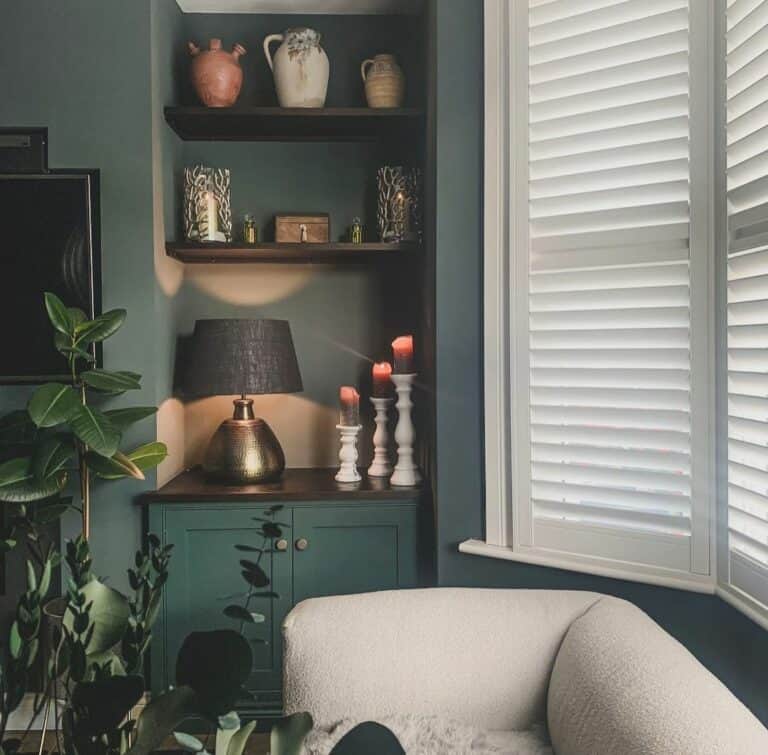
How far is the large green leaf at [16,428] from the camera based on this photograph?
2.45 meters

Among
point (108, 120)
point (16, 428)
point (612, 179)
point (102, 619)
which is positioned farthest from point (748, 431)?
point (108, 120)

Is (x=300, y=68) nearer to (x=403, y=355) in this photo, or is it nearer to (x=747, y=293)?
(x=403, y=355)

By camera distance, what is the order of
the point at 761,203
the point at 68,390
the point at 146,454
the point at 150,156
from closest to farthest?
the point at 761,203
the point at 68,390
the point at 146,454
the point at 150,156

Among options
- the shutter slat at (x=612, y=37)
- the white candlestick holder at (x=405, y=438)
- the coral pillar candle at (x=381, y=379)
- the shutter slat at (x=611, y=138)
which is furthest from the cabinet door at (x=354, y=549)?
the shutter slat at (x=612, y=37)

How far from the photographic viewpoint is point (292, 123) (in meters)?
2.91

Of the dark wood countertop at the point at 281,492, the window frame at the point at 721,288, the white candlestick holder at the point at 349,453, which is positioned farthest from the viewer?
the white candlestick holder at the point at 349,453

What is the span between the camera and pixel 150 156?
2.70 m

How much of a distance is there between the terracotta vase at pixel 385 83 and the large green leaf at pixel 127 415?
1372mm

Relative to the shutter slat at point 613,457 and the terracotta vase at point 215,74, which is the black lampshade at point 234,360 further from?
the shutter slat at point 613,457

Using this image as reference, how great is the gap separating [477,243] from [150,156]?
1162mm

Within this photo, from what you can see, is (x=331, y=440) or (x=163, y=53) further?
(x=331, y=440)

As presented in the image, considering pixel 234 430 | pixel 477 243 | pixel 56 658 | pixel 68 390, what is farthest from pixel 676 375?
pixel 56 658

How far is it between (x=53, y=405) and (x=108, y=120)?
1071mm

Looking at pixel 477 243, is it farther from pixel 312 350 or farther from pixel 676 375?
pixel 312 350
